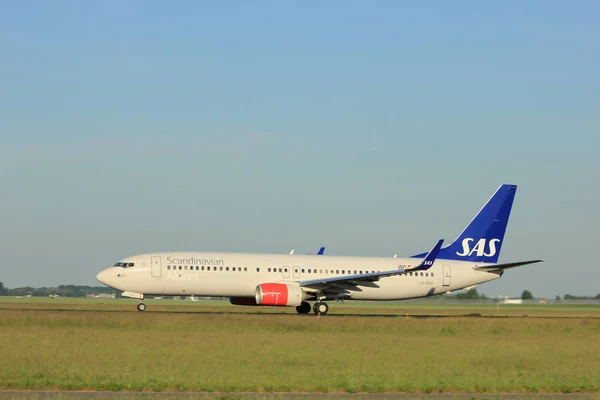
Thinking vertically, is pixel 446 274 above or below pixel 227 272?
below

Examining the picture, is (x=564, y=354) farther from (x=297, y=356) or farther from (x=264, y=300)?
(x=264, y=300)

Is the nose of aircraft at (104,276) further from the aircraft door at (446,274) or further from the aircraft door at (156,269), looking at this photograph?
the aircraft door at (446,274)

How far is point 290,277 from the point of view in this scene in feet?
171

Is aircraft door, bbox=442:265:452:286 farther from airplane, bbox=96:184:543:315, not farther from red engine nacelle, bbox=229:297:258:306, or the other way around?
red engine nacelle, bbox=229:297:258:306

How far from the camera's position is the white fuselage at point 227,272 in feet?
166

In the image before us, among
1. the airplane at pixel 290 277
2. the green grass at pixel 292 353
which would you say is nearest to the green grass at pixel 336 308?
the airplane at pixel 290 277

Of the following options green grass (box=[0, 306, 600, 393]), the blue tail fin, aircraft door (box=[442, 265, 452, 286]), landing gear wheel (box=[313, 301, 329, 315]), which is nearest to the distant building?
the blue tail fin

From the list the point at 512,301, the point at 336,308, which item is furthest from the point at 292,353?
the point at 512,301

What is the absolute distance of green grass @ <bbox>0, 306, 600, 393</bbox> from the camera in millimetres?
23359

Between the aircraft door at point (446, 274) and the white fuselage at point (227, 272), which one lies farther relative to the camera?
the aircraft door at point (446, 274)

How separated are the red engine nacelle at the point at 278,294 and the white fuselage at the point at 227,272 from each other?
1.50 metres

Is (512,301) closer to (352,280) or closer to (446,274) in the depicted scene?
(446,274)

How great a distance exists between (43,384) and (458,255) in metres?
39.4

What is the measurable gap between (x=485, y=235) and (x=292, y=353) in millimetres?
30589
